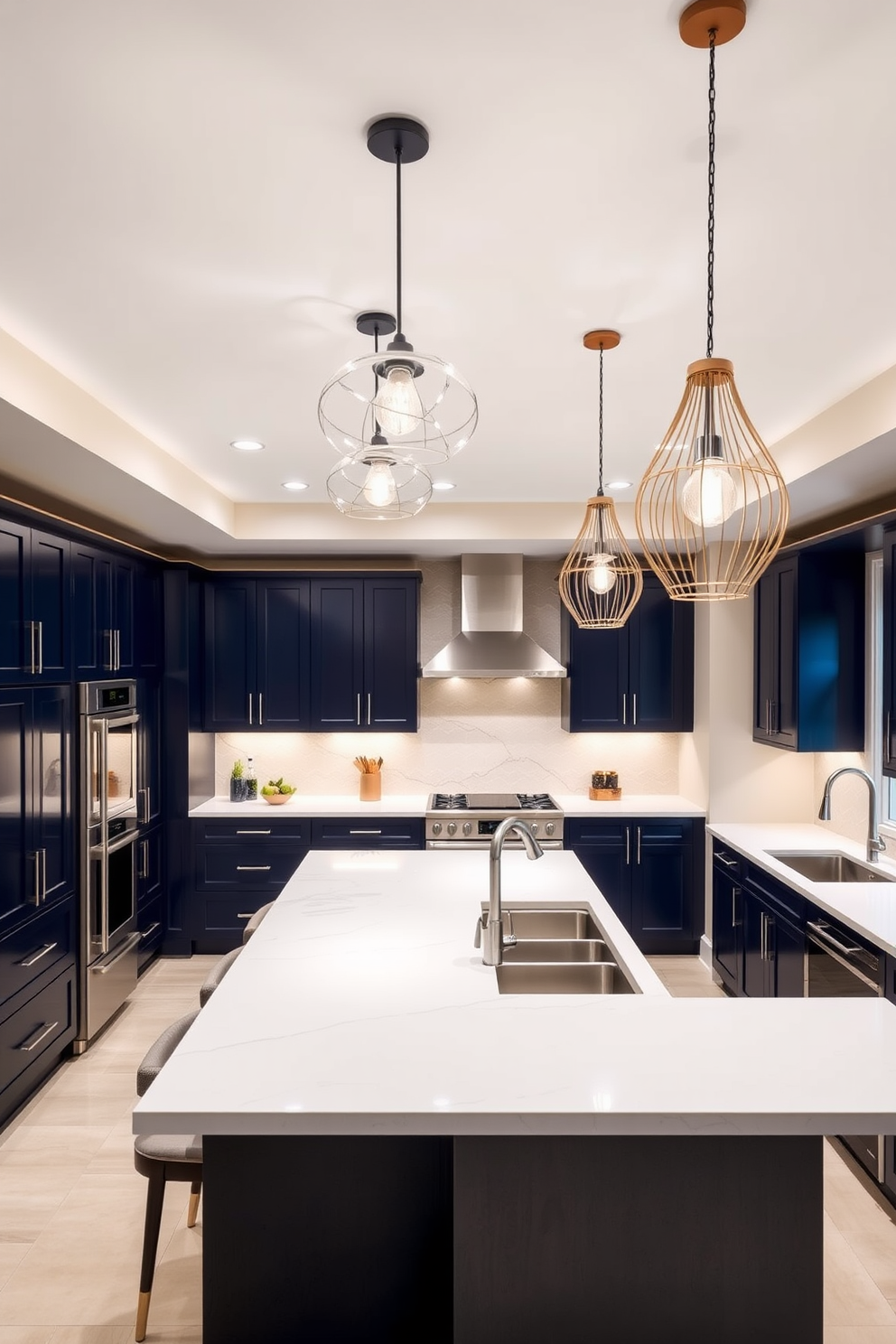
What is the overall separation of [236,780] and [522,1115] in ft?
13.8

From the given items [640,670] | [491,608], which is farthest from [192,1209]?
[640,670]

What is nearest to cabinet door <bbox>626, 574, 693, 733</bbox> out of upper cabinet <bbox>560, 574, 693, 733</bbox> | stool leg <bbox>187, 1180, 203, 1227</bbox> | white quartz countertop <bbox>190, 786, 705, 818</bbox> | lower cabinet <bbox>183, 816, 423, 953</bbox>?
upper cabinet <bbox>560, 574, 693, 733</bbox>

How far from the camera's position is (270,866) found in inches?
196

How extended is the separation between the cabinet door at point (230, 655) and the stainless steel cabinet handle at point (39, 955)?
197 cm

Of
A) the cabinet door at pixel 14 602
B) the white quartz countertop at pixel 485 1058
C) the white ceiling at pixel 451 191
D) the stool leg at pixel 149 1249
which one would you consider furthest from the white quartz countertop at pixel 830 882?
the cabinet door at pixel 14 602

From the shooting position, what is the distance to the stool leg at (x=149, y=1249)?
207 cm

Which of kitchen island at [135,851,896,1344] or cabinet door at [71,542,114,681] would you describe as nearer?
kitchen island at [135,851,896,1344]

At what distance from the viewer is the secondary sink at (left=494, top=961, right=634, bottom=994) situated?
2.32 metres

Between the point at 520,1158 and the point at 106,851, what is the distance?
9.34 ft

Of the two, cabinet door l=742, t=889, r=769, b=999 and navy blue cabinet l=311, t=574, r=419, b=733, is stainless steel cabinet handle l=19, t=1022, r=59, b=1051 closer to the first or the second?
navy blue cabinet l=311, t=574, r=419, b=733

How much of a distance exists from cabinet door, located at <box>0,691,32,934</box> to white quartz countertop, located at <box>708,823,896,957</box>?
301 centimetres

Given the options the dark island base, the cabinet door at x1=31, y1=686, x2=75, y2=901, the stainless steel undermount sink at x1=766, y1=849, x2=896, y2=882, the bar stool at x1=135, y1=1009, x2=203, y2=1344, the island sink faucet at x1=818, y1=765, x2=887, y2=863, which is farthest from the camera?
the stainless steel undermount sink at x1=766, y1=849, x2=896, y2=882

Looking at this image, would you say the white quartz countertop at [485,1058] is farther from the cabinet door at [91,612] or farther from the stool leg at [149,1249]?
the cabinet door at [91,612]

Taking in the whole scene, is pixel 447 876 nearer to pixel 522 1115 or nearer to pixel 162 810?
pixel 522 1115
